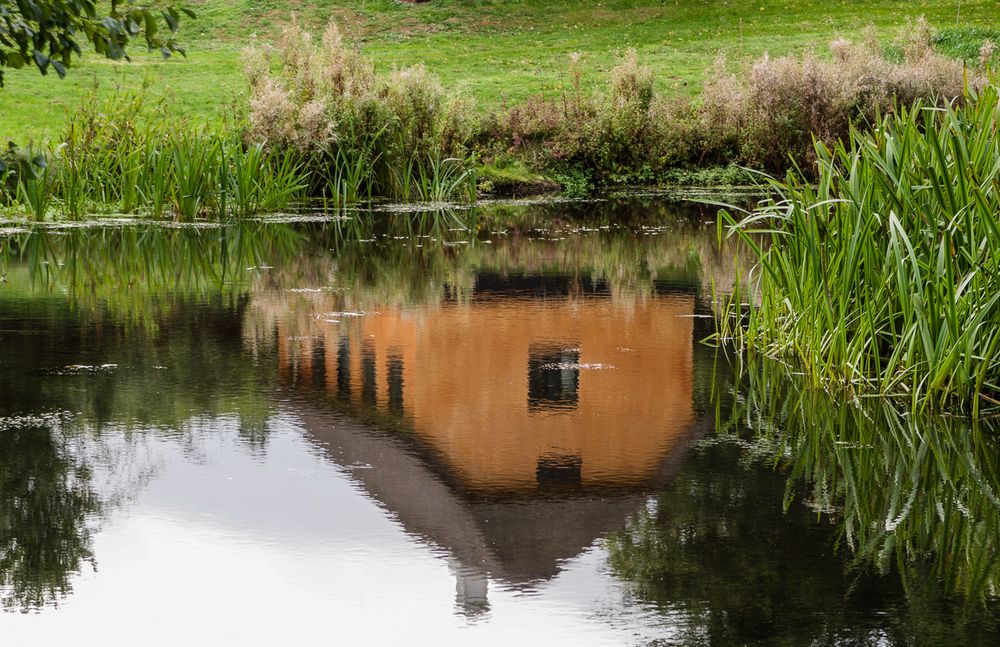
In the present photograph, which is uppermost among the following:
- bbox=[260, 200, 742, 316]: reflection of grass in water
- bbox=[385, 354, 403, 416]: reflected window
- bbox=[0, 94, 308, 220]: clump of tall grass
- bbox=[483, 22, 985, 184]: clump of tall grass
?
bbox=[483, 22, 985, 184]: clump of tall grass

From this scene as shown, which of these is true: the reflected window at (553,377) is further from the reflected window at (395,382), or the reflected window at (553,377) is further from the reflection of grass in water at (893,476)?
the reflection of grass in water at (893,476)

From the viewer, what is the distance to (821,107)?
2638cm

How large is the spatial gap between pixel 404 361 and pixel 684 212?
1370 centimetres

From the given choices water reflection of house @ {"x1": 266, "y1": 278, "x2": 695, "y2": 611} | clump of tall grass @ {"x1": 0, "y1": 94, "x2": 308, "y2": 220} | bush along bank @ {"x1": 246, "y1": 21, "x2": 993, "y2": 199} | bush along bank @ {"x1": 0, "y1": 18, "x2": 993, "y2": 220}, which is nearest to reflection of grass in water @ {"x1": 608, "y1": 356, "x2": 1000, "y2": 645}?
water reflection of house @ {"x1": 266, "y1": 278, "x2": 695, "y2": 611}

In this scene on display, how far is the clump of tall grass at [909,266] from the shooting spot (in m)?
7.71

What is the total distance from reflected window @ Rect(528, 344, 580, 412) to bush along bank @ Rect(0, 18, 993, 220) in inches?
228

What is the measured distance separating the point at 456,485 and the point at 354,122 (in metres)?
15.6

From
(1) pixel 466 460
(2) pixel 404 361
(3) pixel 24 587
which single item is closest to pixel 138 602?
(3) pixel 24 587

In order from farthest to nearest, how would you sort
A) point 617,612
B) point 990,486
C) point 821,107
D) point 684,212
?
1. point 821,107
2. point 684,212
3. point 990,486
4. point 617,612

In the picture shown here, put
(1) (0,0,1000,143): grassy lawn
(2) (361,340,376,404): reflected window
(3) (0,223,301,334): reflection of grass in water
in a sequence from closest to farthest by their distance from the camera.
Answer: (2) (361,340,376,404): reflected window
(3) (0,223,301,334): reflection of grass in water
(1) (0,0,1000,143): grassy lawn

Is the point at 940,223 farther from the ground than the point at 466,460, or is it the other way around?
the point at 940,223

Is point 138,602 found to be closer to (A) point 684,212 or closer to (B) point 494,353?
(B) point 494,353

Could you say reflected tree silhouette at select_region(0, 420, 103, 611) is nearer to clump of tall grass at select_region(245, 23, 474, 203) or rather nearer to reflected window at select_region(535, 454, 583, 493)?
reflected window at select_region(535, 454, 583, 493)

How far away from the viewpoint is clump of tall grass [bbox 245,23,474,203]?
20812 mm
